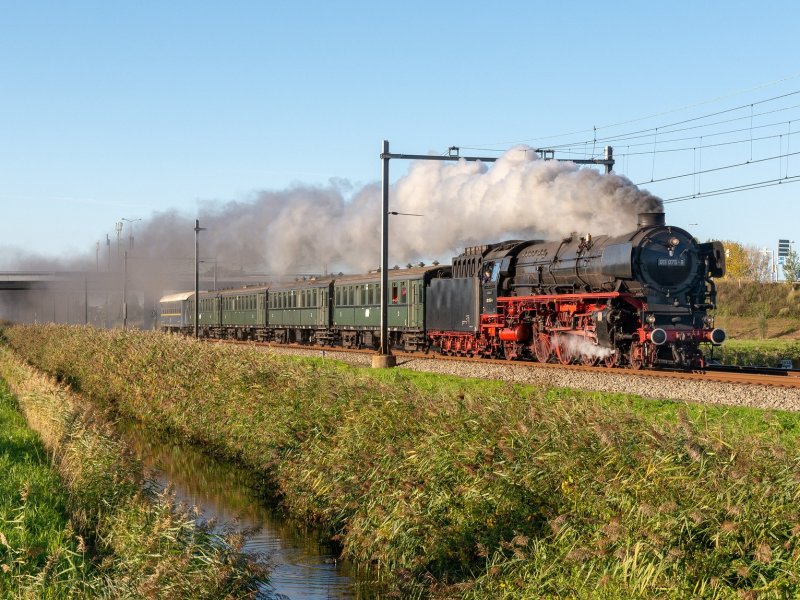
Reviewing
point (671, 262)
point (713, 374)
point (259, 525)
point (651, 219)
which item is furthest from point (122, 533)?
point (651, 219)

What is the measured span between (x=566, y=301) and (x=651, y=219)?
11.5ft

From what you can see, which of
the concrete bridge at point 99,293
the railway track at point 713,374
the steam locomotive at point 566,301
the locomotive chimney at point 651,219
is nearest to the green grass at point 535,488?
the railway track at point 713,374

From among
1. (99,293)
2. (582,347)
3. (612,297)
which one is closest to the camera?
(612,297)

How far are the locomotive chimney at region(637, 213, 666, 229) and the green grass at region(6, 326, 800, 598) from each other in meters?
9.43

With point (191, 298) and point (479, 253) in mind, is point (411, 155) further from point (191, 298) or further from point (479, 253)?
point (191, 298)

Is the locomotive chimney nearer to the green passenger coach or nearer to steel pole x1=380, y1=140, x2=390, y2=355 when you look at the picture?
steel pole x1=380, y1=140, x2=390, y2=355

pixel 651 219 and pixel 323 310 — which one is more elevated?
pixel 651 219

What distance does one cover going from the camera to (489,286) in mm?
32562

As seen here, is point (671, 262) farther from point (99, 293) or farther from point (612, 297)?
point (99, 293)

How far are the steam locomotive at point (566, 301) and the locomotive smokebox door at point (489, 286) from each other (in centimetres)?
4

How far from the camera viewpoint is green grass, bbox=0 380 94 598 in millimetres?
8651

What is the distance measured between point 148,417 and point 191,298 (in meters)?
46.1

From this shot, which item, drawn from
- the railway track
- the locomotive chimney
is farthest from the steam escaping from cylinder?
the locomotive chimney

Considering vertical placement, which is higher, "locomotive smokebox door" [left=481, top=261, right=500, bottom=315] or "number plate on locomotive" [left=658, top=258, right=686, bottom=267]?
"number plate on locomotive" [left=658, top=258, right=686, bottom=267]
